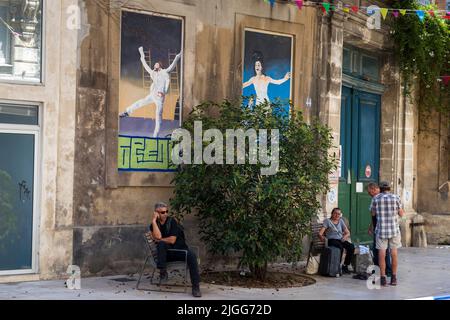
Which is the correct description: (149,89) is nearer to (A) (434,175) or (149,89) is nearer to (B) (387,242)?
(B) (387,242)

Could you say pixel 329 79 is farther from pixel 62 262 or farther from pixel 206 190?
pixel 62 262

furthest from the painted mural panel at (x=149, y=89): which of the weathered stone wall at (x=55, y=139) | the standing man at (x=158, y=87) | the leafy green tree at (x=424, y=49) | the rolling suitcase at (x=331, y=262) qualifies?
the leafy green tree at (x=424, y=49)

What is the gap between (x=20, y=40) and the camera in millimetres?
10820

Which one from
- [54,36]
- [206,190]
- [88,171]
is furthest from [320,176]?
[54,36]

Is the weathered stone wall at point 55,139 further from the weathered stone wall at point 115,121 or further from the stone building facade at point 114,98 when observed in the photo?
the weathered stone wall at point 115,121

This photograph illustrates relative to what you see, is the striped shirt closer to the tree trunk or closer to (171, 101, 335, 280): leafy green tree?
(171, 101, 335, 280): leafy green tree

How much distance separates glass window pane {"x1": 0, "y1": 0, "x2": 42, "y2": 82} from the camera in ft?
35.1

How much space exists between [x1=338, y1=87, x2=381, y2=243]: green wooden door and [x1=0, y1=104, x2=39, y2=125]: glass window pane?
7333mm

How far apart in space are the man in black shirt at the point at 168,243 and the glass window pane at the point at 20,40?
2.62m

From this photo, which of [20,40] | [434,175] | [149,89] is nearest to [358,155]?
[434,175]

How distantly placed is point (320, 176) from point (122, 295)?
343 cm

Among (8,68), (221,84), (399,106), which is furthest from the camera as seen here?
(399,106)

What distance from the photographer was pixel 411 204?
18641mm

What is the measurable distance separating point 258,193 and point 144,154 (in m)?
2.15
